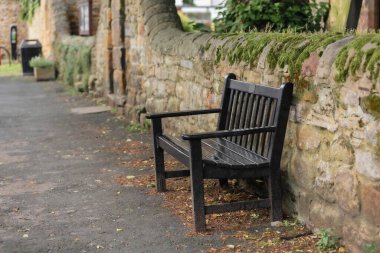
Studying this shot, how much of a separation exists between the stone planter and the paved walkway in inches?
310

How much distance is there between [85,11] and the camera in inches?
618

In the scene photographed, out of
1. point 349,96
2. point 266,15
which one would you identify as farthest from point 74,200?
point 266,15

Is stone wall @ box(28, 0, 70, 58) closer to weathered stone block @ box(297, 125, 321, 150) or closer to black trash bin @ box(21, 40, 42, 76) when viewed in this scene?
black trash bin @ box(21, 40, 42, 76)

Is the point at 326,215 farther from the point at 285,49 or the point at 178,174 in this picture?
the point at 178,174

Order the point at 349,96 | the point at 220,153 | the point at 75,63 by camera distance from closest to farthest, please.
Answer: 1. the point at 349,96
2. the point at 220,153
3. the point at 75,63

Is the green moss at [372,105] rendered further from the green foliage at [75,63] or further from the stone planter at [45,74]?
the stone planter at [45,74]

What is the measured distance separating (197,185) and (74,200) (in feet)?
4.55

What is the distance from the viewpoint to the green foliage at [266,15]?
7496 millimetres

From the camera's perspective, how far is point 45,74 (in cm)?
1686

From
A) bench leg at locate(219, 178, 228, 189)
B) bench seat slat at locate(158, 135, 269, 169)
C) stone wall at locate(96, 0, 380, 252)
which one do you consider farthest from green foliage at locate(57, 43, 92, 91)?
bench seat slat at locate(158, 135, 269, 169)

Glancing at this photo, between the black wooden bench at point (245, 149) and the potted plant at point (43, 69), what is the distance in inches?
494

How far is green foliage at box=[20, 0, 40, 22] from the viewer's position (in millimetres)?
20439

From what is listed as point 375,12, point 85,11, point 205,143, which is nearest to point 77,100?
point 85,11

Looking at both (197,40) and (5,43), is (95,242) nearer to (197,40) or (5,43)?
(197,40)
